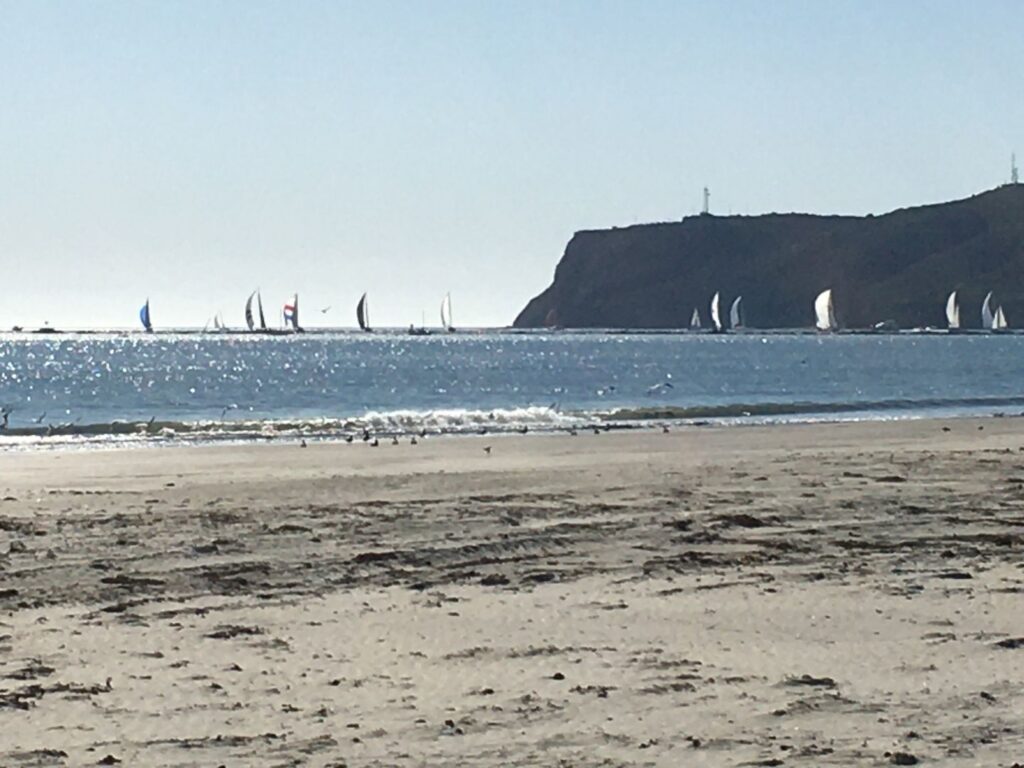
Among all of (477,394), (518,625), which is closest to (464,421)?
(477,394)

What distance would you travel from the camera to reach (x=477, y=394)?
63719 mm

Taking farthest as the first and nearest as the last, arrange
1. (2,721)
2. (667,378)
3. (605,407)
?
(667,378), (605,407), (2,721)

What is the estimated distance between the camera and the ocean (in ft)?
126

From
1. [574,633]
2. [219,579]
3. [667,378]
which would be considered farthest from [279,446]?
[667,378]

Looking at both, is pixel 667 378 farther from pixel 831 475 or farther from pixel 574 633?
pixel 574 633

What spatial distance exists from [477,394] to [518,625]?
5410 cm

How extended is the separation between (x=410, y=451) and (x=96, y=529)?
530 inches

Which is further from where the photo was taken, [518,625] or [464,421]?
[464,421]

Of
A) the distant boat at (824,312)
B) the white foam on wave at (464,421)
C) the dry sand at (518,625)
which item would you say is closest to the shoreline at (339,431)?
the white foam on wave at (464,421)

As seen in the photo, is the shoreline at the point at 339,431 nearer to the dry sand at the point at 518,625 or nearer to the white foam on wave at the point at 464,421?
the white foam on wave at the point at 464,421

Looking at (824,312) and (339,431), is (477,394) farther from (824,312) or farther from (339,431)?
(824,312)

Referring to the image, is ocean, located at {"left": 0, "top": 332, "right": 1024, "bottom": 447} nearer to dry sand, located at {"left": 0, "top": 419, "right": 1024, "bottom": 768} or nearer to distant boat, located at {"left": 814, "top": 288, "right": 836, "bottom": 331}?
dry sand, located at {"left": 0, "top": 419, "right": 1024, "bottom": 768}

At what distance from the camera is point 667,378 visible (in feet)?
268

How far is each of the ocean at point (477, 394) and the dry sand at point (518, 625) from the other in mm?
18832
